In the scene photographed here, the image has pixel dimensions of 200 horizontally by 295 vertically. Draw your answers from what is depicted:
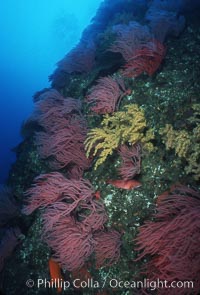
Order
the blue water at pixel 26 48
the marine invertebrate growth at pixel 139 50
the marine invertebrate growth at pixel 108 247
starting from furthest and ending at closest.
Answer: the blue water at pixel 26 48 < the marine invertebrate growth at pixel 139 50 < the marine invertebrate growth at pixel 108 247

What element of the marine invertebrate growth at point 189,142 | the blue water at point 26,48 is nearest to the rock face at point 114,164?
the marine invertebrate growth at point 189,142

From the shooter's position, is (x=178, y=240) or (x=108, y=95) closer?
(x=178, y=240)

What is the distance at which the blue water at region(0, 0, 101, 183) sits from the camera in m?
53.7

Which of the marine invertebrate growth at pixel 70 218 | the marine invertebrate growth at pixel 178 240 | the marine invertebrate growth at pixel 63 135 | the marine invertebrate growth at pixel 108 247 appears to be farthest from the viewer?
the marine invertebrate growth at pixel 63 135

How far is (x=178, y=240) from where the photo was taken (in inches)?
122

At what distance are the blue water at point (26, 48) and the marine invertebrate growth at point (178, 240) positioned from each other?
1403 inches

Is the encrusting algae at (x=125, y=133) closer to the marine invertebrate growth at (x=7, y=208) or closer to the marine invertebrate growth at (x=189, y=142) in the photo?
the marine invertebrate growth at (x=189, y=142)

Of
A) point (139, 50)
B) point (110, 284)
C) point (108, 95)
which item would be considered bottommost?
point (110, 284)

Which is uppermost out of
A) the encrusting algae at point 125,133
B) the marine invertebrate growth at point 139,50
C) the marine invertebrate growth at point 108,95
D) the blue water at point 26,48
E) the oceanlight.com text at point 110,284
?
the blue water at point 26,48

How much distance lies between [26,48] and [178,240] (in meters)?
97.2

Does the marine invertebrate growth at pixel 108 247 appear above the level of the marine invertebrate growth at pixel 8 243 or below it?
below

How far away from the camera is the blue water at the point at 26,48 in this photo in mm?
53656

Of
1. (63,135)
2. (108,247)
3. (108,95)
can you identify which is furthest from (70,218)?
(108,95)

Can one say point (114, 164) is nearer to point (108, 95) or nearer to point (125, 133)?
point (125, 133)
